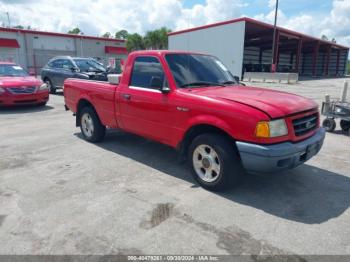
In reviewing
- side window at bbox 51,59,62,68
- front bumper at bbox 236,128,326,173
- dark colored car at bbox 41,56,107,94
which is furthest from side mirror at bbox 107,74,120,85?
side window at bbox 51,59,62,68

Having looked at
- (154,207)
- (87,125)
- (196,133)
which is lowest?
(154,207)

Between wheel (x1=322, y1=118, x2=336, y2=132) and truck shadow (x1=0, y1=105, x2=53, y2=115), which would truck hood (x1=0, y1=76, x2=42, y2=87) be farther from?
wheel (x1=322, y1=118, x2=336, y2=132)

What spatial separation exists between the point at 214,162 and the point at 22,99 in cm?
836

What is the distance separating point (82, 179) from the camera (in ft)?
13.9

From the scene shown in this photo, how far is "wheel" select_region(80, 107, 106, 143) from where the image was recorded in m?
5.85

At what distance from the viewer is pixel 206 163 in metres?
3.87

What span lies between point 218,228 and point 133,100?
257cm

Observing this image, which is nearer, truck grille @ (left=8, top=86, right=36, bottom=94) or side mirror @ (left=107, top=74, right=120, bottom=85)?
side mirror @ (left=107, top=74, right=120, bottom=85)

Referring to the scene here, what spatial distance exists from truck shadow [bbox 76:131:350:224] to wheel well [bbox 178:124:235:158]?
1.57ft

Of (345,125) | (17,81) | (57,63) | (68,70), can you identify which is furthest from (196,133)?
(57,63)

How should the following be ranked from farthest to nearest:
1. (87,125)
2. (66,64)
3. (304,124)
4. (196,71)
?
(66,64)
(87,125)
(196,71)
(304,124)

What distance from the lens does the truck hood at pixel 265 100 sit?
3.40 metres

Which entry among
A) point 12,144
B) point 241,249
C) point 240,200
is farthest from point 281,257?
point 12,144

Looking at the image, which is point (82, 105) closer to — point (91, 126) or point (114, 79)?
point (91, 126)
